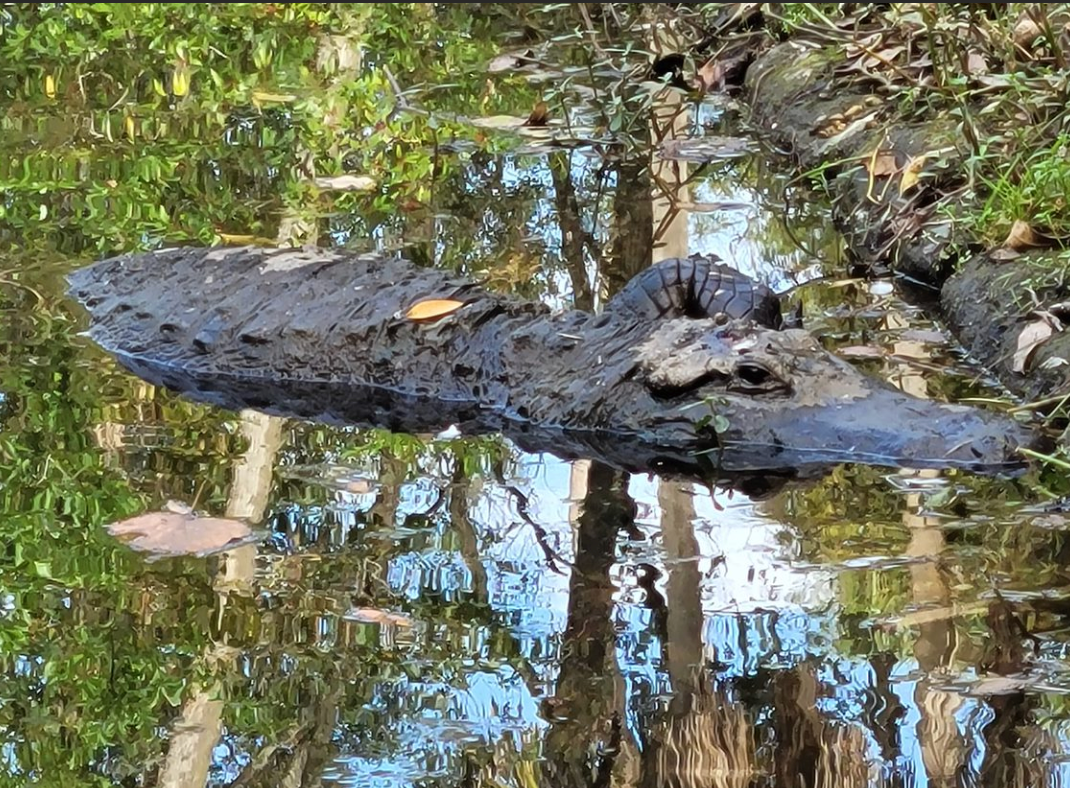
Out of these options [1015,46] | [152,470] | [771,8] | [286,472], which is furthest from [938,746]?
[771,8]

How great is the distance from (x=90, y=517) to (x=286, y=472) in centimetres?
63

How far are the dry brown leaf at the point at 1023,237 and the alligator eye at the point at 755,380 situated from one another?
5.02 ft

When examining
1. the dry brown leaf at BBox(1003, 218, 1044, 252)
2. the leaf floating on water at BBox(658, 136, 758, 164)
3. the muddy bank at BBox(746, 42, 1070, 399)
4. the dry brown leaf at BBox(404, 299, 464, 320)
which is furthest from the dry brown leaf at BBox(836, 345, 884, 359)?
the leaf floating on water at BBox(658, 136, 758, 164)

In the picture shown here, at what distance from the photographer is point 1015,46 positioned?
6.98 m

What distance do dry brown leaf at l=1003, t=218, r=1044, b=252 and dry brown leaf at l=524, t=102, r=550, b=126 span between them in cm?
410

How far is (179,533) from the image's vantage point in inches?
163

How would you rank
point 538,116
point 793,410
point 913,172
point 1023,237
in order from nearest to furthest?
1. point 793,410
2. point 1023,237
3. point 913,172
4. point 538,116

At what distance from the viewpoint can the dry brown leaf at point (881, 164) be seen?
7121mm

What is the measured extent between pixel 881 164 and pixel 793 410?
9.22 ft

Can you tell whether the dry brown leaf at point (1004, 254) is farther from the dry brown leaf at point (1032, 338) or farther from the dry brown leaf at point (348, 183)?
the dry brown leaf at point (348, 183)

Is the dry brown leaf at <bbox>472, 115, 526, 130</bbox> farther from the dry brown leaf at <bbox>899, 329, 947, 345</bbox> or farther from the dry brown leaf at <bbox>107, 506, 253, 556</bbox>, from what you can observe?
the dry brown leaf at <bbox>107, 506, 253, 556</bbox>

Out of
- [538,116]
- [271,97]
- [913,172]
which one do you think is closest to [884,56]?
[913,172]

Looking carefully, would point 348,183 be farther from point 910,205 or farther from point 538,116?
point 910,205

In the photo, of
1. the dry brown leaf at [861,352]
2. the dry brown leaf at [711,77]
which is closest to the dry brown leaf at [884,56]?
the dry brown leaf at [711,77]
